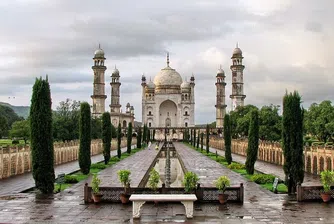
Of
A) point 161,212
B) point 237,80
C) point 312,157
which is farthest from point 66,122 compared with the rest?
point 237,80

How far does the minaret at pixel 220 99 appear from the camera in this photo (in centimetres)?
8106

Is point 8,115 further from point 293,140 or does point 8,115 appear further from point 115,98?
point 293,140

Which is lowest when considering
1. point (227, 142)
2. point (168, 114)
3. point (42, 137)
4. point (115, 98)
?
point (227, 142)

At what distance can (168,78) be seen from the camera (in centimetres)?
8819

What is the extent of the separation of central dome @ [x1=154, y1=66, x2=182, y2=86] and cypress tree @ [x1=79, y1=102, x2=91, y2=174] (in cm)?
6726

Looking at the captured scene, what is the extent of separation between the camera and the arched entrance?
86812 millimetres

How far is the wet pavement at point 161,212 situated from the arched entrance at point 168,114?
244ft

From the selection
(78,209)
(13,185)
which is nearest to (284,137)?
(78,209)

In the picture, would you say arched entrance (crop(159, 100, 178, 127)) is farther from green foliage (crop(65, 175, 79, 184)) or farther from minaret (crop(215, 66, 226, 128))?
green foliage (crop(65, 175, 79, 184))

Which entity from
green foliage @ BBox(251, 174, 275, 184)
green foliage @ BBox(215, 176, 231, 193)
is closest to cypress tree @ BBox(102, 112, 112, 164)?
green foliage @ BBox(251, 174, 275, 184)

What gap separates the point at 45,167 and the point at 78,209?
10.7 feet

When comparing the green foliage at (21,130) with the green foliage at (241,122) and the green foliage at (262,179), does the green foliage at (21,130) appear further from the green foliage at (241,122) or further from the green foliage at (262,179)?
the green foliage at (262,179)

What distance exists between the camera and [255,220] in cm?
947

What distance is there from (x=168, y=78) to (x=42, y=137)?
7479 cm
